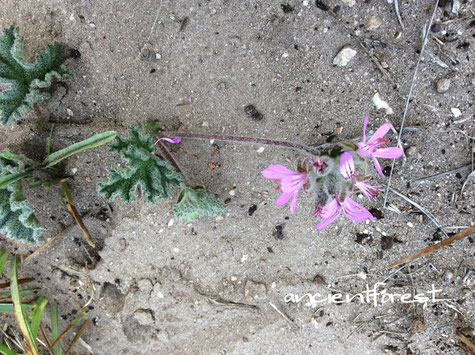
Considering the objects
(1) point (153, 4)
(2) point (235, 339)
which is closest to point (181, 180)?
(1) point (153, 4)

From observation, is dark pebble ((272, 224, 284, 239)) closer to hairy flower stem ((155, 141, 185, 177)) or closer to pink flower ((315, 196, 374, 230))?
pink flower ((315, 196, 374, 230))

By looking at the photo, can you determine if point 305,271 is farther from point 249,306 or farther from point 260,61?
point 260,61

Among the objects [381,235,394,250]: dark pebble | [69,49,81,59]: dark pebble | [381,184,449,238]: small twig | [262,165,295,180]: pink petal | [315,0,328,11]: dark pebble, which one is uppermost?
[69,49,81,59]: dark pebble

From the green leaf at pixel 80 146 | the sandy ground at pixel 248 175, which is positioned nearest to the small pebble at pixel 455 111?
the sandy ground at pixel 248 175

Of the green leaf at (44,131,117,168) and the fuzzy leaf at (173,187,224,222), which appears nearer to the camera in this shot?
the green leaf at (44,131,117,168)

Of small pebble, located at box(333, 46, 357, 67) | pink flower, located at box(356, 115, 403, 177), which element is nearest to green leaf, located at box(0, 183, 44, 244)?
pink flower, located at box(356, 115, 403, 177)
